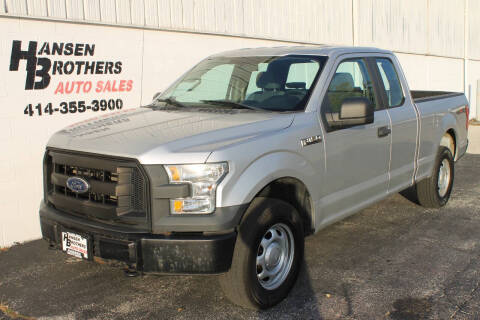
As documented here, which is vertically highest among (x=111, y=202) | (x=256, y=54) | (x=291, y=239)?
(x=256, y=54)

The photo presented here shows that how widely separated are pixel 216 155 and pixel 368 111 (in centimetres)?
161

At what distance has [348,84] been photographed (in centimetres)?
484

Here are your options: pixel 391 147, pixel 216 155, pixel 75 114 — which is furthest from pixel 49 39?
pixel 391 147

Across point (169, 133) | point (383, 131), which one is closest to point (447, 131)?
point (383, 131)

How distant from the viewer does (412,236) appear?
5.52 metres

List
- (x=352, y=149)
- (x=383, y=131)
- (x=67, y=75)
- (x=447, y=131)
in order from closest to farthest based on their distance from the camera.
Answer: (x=352, y=149), (x=383, y=131), (x=67, y=75), (x=447, y=131)

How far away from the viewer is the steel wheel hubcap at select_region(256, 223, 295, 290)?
3801 millimetres

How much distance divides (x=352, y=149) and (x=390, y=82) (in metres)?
1.36

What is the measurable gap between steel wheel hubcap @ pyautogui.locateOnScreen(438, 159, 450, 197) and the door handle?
6.10ft

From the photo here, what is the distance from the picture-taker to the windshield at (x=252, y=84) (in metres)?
4.41

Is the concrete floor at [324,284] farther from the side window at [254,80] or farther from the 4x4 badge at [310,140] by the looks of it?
the side window at [254,80]

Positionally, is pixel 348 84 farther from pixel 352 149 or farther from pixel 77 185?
pixel 77 185

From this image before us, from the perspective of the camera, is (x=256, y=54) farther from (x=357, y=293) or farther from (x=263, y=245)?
(x=357, y=293)

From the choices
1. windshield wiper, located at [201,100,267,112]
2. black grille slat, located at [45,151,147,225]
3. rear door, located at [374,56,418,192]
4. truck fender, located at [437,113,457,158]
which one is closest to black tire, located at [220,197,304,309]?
black grille slat, located at [45,151,147,225]
